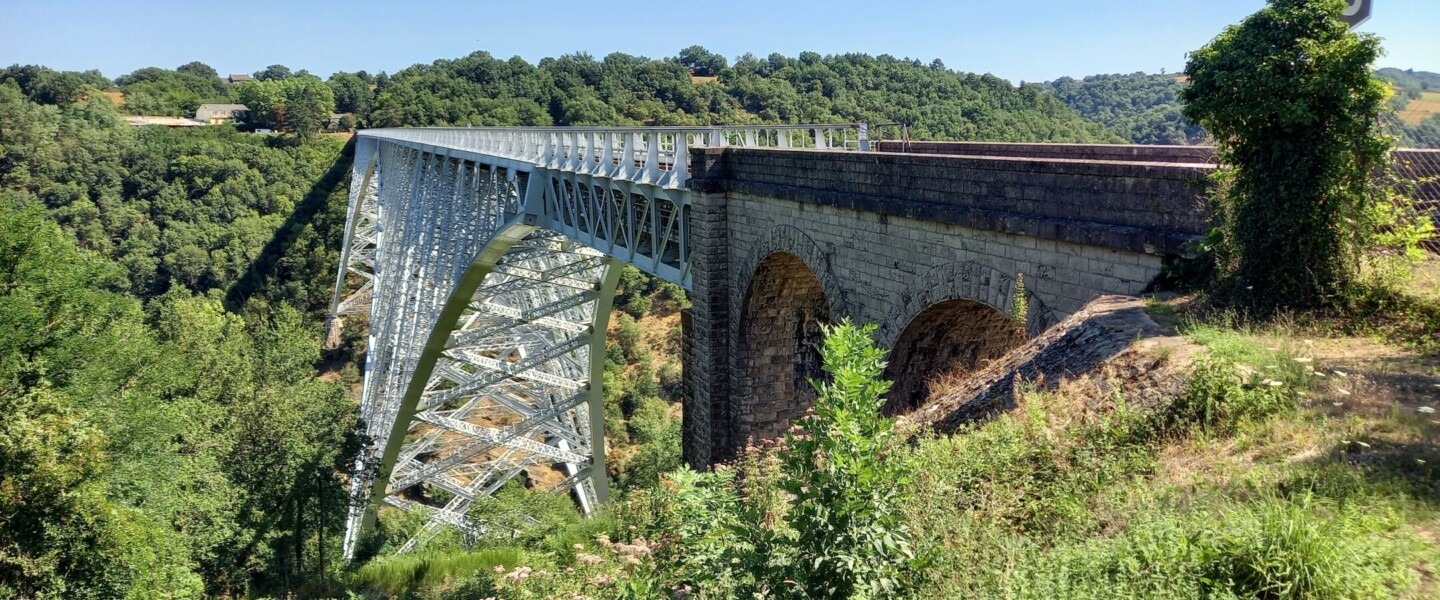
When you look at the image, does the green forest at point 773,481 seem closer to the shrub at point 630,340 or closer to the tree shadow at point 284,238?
the shrub at point 630,340

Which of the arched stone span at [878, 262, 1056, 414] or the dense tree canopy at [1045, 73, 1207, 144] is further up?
the dense tree canopy at [1045, 73, 1207, 144]

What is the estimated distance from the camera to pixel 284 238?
47.3m

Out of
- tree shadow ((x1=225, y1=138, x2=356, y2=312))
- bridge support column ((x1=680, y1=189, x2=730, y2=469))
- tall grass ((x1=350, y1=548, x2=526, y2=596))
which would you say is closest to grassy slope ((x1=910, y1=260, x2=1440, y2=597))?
bridge support column ((x1=680, y1=189, x2=730, y2=469))

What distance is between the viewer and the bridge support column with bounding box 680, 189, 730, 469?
35.9ft

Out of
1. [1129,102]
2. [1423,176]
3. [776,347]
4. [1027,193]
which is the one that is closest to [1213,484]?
[1027,193]

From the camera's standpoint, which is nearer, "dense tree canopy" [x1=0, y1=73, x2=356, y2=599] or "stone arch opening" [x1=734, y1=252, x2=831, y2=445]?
"dense tree canopy" [x1=0, y1=73, x2=356, y2=599]

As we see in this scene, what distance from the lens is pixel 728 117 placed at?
5116 centimetres

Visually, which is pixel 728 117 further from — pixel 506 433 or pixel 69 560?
pixel 69 560

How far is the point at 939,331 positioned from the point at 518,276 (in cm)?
1273

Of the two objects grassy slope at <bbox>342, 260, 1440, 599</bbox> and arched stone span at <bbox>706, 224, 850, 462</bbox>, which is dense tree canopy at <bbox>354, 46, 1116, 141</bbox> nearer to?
arched stone span at <bbox>706, 224, 850, 462</bbox>

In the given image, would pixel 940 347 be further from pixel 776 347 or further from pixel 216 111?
pixel 216 111

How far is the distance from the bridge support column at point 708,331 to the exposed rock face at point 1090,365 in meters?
5.01

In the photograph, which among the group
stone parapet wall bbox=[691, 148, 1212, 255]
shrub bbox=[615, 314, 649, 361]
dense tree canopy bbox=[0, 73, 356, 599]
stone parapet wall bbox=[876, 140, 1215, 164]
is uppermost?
stone parapet wall bbox=[876, 140, 1215, 164]

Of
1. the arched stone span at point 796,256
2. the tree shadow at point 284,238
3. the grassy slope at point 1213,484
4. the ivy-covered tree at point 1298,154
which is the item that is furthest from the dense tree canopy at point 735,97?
the grassy slope at point 1213,484
